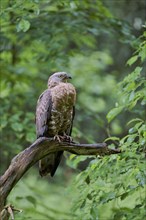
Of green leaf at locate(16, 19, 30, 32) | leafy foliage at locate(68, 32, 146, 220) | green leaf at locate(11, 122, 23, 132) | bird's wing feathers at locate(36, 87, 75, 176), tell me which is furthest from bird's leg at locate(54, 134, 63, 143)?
green leaf at locate(11, 122, 23, 132)

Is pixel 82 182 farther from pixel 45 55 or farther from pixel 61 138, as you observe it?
pixel 45 55

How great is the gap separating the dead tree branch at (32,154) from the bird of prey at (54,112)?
34 centimetres

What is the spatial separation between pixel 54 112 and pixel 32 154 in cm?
72

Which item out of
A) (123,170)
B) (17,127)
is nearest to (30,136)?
(17,127)

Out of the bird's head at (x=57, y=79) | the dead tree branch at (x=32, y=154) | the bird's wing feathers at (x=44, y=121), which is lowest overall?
the dead tree branch at (x=32, y=154)

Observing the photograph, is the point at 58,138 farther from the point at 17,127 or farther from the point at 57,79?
the point at 17,127

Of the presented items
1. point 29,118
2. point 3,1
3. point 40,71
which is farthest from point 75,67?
point 3,1

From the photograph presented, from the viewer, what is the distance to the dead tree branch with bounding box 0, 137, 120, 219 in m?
3.75

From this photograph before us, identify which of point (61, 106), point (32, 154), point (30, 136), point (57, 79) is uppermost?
point (30, 136)

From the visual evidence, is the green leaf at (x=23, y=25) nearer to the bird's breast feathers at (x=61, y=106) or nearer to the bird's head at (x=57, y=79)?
the bird's head at (x=57, y=79)

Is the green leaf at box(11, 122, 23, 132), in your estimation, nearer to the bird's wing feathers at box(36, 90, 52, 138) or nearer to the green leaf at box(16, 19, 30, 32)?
the green leaf at box(16, 19, 30, 32)

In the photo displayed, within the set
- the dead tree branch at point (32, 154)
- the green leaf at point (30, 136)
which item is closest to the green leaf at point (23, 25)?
the green leaf at point (30, 136)

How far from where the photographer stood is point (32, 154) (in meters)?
3.83

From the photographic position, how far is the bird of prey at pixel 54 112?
14.6 feet
